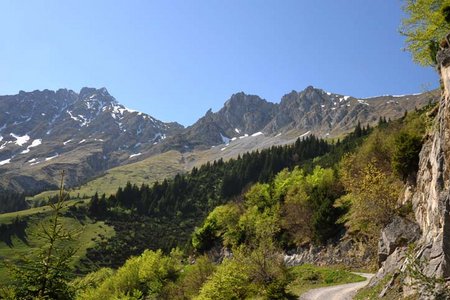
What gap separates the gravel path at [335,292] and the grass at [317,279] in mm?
1488

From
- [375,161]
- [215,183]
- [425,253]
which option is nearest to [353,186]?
[375,161]

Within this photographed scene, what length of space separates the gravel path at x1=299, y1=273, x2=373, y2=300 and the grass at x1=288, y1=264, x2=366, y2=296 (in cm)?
149

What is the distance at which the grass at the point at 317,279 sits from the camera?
34.3 m

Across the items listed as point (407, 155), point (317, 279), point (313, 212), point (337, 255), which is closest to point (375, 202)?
point (407, 155)

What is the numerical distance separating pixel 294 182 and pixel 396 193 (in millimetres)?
36577

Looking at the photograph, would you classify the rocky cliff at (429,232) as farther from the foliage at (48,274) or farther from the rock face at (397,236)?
the foliage at (48,274)

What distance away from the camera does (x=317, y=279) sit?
37.2 m

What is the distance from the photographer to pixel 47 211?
539 ft

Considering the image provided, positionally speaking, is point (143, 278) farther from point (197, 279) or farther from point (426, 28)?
point (426, 28)

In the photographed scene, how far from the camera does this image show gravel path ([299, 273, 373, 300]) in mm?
28062

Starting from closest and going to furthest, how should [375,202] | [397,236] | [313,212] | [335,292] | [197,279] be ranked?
[397,236], [335,292], [375,202], [197,279], [313,212]

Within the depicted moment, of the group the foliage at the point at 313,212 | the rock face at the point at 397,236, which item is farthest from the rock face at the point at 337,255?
the rock face at the point at 397,236

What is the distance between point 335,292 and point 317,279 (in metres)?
7.46

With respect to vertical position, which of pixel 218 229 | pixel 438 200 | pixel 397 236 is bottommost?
pixel 218 229
